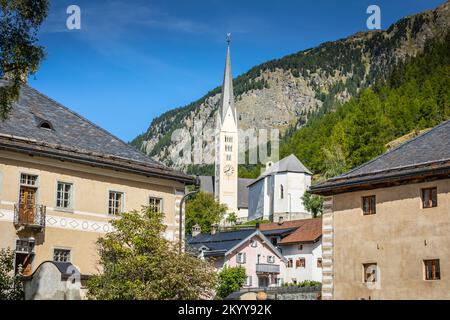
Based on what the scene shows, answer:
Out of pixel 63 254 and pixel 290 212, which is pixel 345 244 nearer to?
pixel 63 254

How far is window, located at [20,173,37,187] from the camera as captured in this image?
2984 cm

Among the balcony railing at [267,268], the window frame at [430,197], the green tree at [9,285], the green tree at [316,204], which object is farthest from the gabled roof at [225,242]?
the green tree at [9,285]

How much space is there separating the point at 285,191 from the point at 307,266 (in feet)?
195

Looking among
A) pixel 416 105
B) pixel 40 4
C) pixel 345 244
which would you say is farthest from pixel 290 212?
pixel 40 4

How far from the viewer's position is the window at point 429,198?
3027cm

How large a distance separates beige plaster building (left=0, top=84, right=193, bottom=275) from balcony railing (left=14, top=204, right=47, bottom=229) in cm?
4

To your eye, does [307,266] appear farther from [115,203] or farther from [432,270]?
[432,270]

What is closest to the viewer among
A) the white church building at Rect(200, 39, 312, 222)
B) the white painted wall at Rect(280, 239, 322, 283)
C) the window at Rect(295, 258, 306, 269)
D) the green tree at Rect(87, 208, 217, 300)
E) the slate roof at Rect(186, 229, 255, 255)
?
the green tree at Rect(87, 208, 217, 300)

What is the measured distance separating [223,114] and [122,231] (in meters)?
149

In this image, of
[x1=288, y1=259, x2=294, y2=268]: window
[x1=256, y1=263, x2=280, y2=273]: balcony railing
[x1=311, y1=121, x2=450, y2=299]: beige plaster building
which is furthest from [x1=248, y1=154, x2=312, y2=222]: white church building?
[x1=311, y1=121, x2=450, y2=299]: beige plaster building

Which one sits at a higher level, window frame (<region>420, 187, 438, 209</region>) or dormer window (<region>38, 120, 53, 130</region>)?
dormer window (<region>38, 120, 53, 130</region>)

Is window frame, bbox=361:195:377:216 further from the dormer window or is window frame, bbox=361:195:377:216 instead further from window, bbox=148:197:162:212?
the dormer window

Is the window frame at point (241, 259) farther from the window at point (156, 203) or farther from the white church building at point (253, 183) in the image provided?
the white church building at point (253, 183)

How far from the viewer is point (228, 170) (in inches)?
7096
